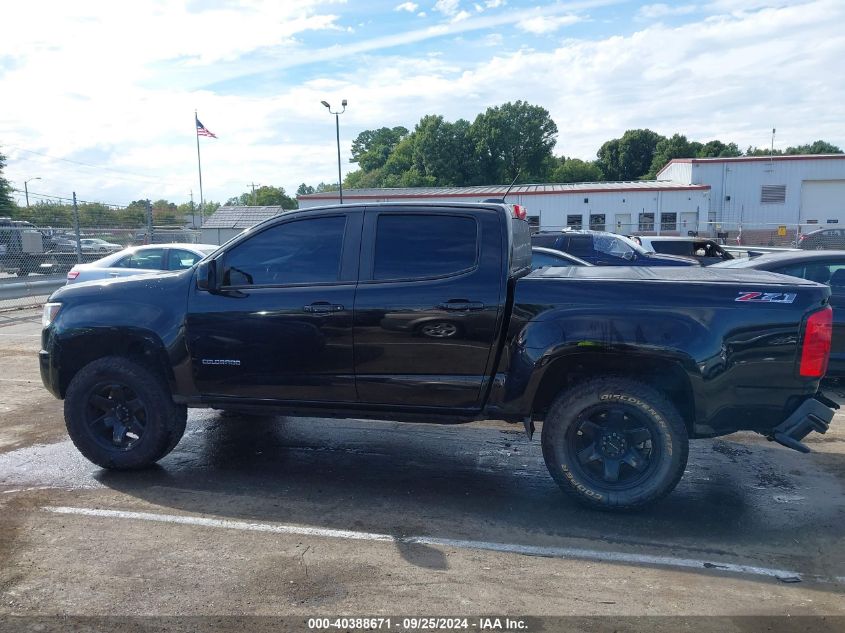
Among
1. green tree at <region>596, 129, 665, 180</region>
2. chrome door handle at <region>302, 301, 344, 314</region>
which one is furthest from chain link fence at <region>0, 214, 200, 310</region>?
green tree at <region>596, 129, 665, 180</region>

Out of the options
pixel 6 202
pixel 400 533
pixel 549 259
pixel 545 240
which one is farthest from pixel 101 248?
pixel 400 533

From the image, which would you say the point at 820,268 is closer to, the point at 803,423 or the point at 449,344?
the point at 803,423

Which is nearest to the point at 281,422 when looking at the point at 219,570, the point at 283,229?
the point at 283,229

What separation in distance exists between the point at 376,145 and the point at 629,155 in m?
41.0

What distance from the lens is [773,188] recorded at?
43219mm

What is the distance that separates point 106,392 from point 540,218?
126 feet

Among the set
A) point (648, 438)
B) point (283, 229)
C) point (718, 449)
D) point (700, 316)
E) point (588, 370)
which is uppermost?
point (283, 229)

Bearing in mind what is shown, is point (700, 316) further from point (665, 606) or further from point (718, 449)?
point (718, 449)

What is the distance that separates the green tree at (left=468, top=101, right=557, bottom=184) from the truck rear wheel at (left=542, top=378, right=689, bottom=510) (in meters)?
72.4

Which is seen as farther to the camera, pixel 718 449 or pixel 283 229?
pixel 718 449

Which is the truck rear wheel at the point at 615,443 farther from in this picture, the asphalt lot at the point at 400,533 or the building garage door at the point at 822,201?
the building garage door at the point at 822,201

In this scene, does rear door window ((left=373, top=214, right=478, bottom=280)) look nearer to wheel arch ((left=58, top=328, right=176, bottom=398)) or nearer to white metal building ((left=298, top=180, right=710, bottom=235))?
wheel arch ((left=58, top=328, right=176, bottom=398))

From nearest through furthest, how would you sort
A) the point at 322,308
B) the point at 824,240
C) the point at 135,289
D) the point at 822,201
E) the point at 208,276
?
the point at 322,308 → the point at 208,276 → the point at 135,289 → the point at 824,240 → the point at 822,201

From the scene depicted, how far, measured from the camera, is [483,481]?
5227 mm
